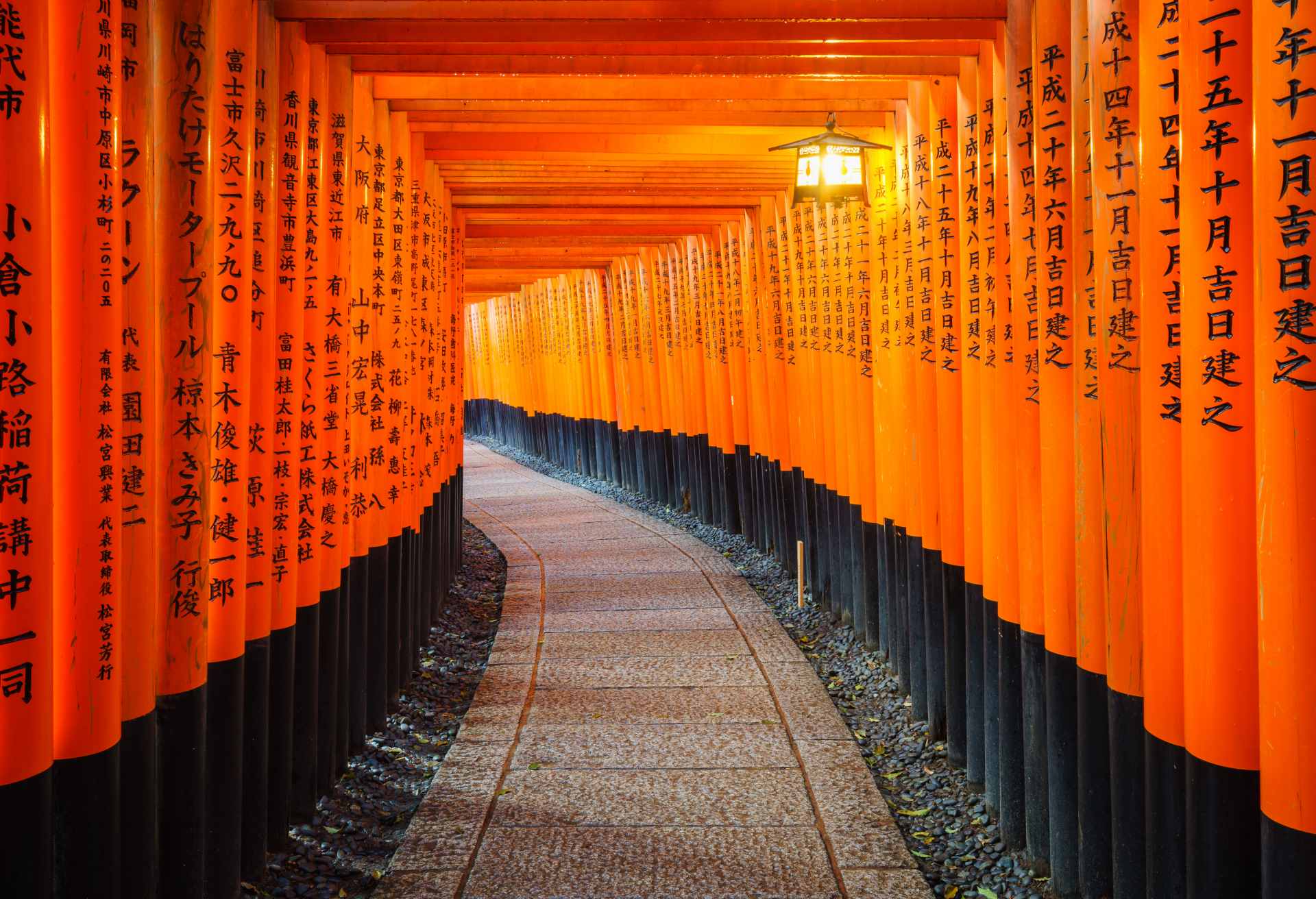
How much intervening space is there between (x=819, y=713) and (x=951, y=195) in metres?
3.02

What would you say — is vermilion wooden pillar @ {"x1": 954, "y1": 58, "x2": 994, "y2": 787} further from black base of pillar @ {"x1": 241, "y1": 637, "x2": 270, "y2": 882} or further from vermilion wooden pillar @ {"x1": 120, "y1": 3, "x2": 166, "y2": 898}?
vermilion wooden pillar @ {"x1": 120, "y1": 3, "x2": 166, "y2": 898}

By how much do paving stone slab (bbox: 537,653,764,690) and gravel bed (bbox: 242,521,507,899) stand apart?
23.4 inches

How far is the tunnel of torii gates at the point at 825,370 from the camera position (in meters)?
2.69

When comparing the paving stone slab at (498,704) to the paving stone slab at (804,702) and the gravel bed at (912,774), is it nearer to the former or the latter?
the paving stone slab at (804,702)

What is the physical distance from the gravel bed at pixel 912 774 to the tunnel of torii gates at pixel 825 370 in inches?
6.5

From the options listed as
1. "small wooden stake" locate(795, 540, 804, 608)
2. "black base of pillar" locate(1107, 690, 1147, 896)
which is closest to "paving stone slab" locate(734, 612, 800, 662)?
"small wooden stake" locate(795, 540, 804, 608)

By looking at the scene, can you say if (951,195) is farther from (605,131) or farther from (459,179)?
(459,179)

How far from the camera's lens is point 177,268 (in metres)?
3.73

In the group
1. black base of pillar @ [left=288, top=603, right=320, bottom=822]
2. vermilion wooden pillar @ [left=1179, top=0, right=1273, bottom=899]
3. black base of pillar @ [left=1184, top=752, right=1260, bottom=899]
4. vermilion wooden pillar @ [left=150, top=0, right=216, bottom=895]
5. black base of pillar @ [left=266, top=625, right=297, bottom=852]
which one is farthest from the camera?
black base of pillar @ [left=288, top=603, right=320, bottom=822]

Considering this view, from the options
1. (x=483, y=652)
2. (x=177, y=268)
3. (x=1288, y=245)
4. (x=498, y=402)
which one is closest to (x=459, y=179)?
(x=483, y=652)

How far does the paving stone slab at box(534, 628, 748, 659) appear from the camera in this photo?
8.16 m

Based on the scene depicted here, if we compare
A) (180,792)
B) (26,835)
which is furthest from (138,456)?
(180,792)

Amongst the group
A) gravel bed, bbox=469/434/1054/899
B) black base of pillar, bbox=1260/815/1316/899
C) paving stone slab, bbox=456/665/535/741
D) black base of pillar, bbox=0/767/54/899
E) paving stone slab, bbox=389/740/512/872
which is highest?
black base of pillar, bbox=0/767/54/899

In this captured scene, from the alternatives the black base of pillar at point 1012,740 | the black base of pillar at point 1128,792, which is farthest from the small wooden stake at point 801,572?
the black base of pillar at point 1128,792
